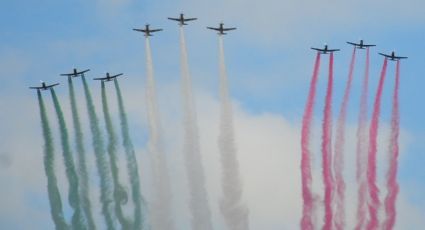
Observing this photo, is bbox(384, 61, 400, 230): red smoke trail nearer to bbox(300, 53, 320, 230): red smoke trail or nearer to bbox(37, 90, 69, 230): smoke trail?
bbox(300, 53, 320, 230): red smoke trail

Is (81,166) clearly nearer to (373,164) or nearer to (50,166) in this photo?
(50,166)

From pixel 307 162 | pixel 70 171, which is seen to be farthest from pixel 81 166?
pixel 307 162

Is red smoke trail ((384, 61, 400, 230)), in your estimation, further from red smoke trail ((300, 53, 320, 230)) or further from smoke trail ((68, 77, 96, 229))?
smoke trail ((68, 77, 96, 229))

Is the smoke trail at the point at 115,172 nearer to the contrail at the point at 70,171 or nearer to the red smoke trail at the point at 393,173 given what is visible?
the contrail at the point at 70,171

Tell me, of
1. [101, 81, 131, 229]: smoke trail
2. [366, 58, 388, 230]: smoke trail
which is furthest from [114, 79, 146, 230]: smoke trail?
[366, 58, 388, 230]: smoke trail

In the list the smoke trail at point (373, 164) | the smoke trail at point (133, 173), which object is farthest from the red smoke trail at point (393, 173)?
the smoke trail at point (133, 173)

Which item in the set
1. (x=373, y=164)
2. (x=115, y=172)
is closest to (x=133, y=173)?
(x=115, y=172)

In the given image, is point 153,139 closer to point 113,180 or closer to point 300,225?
point 113,180

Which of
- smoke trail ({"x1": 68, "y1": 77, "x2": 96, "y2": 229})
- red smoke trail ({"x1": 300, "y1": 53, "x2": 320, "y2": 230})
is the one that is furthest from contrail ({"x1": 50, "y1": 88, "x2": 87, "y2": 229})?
red smoke trail ({"x1": 300, "y1": 53, "x2": 320, "y2": 230})

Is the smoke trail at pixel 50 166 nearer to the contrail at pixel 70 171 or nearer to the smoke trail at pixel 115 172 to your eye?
the contrail at pixel 70 171

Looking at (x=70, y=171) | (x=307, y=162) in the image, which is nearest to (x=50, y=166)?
(x=70, y=171)

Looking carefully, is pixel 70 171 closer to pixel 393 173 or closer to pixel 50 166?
pixel 50 166

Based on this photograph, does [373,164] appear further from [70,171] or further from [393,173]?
[70,171]

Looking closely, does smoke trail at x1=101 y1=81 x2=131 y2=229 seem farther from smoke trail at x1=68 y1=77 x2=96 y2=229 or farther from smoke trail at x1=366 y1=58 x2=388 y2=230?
smoke trail at x1=366 y1=58 x2=388 y2=230
